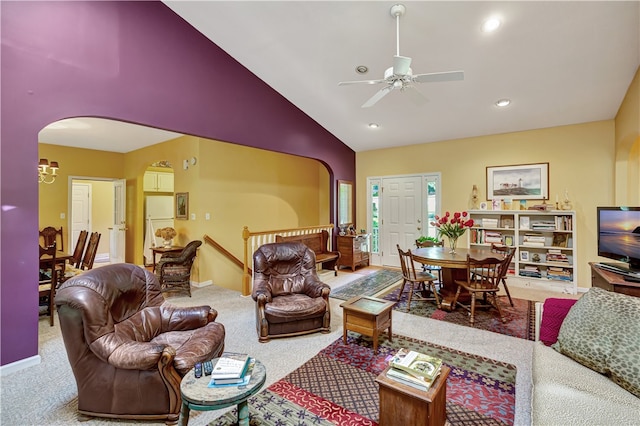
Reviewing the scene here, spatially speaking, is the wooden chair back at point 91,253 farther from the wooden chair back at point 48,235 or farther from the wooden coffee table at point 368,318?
the wooden coffee table at point 368,318

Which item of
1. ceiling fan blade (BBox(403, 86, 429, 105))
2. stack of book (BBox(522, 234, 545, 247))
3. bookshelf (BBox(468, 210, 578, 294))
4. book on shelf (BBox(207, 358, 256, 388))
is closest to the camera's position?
book on shelf (BBox(207, 358, 256, 388))

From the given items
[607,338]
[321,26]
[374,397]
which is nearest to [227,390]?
[374,397]

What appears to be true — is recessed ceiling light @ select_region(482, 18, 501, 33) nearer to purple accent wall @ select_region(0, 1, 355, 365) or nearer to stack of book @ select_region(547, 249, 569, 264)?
purple accent wall @ select_region(0, 1, 355, 365)

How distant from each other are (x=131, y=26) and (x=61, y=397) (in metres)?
3.74

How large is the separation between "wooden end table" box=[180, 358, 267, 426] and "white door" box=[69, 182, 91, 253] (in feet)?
26.8

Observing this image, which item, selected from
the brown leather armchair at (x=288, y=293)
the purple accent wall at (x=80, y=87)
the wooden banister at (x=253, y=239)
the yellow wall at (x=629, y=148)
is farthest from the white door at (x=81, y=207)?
the yellow wall at (x=629, y=148)

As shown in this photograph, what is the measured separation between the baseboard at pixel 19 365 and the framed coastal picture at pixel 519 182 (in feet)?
22.5

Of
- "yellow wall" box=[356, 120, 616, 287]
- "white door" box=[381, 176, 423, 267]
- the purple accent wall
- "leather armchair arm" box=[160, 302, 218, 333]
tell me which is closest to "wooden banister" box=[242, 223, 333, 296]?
the purple accent wall

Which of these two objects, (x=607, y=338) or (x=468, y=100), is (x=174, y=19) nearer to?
(x=468, y=100)

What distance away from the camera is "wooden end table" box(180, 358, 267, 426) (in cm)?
156

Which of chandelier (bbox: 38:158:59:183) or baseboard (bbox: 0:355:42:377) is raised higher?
chandelier (bbox: 38:158:59:183)

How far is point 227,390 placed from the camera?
1.64 meters

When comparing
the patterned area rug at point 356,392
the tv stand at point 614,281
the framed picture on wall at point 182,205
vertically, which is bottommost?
the patterned area rug at point 356,392

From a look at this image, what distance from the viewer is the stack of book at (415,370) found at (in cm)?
172
